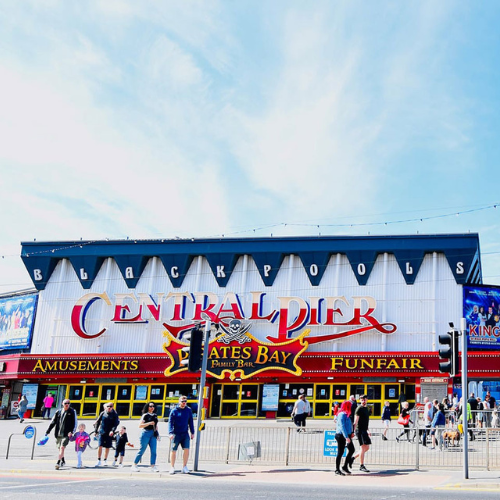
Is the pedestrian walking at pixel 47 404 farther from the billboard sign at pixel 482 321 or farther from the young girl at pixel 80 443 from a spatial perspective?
the billboard sign at pixel 482 321

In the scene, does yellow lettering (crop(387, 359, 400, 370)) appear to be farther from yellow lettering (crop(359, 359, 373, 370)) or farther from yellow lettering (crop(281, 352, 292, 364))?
yellow lettering (crop(281, 352, 292, 364))

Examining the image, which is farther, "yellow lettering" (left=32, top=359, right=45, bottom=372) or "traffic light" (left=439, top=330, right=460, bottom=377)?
"yellow lettering" (left=32, top=359, right=45, bottom=372)

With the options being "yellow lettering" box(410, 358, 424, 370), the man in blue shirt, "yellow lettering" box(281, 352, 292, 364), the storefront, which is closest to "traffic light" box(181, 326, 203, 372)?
the man in blue shirt

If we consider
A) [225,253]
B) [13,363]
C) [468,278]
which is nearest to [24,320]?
[13,363]

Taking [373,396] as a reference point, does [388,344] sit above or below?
above

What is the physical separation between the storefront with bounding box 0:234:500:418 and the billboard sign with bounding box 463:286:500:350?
2.24ft

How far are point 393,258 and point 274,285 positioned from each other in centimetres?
812

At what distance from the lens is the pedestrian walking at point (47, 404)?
4244cm

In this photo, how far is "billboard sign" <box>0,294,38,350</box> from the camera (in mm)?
46531

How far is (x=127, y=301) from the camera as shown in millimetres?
44781

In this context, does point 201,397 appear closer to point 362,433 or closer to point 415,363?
point 362,433

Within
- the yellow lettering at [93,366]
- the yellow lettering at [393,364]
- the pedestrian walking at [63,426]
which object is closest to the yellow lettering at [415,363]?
the yellow lettering at [393,364]

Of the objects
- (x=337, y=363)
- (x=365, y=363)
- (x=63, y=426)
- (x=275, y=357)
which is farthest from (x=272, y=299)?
(x=63, y=426)

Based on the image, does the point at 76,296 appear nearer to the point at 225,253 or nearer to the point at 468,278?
the point at 225,253
